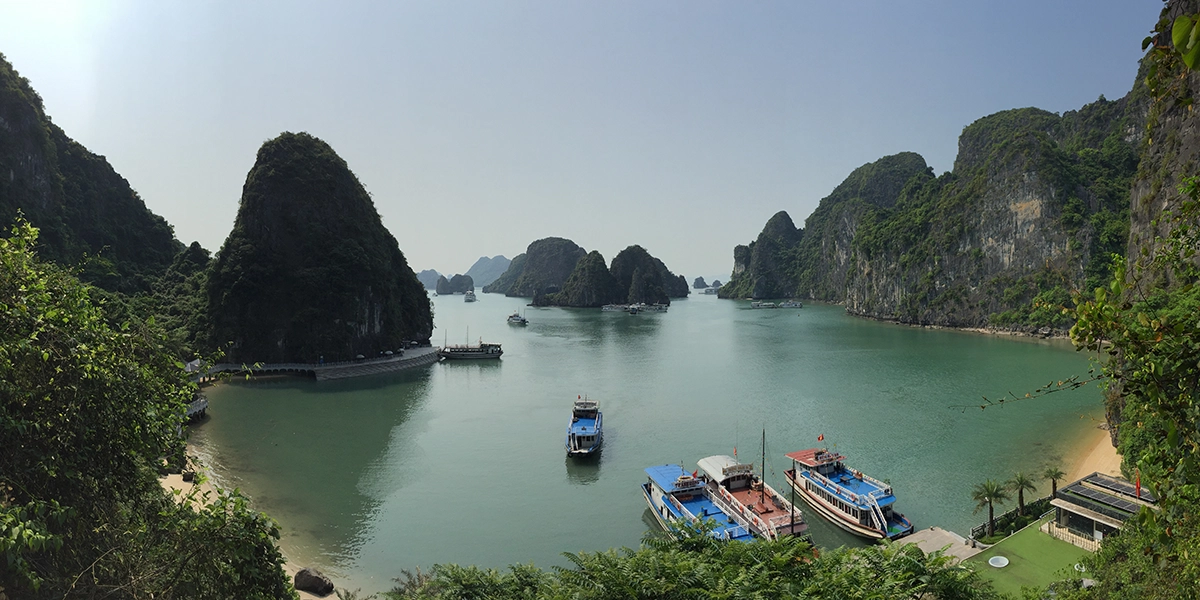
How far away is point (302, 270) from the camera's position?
69.2 meters

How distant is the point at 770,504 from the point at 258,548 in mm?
21108

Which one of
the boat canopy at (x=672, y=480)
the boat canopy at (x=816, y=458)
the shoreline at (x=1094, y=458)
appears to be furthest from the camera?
the shoreline at (x=1094, y=458)

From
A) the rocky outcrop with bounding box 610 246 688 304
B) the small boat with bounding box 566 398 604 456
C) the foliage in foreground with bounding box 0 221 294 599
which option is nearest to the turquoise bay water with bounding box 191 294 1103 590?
the small boat with bounding box 566 398 604 456

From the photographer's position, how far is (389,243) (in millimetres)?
85000

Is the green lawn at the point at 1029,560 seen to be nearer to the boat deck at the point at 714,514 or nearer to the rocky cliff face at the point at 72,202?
the boat deck at the point at 714,514

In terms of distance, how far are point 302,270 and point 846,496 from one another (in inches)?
2559

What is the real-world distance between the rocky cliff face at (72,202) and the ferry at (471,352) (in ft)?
114

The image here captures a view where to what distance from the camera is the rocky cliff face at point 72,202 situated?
59.4 meters

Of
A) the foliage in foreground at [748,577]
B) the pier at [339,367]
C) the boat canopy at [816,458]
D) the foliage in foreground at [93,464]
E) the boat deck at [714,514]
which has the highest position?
the foliage in foreground at [93,464]

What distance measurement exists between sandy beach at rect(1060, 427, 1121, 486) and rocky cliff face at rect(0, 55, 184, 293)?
236 ft

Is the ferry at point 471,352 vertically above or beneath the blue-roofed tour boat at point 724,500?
above

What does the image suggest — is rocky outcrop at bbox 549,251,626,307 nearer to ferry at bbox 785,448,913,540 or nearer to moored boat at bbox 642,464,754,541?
ferry at bbox 785,448,913,540

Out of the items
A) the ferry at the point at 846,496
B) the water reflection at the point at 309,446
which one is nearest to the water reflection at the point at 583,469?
the water reflection at the point at 309,446

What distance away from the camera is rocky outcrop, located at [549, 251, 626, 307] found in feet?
577
